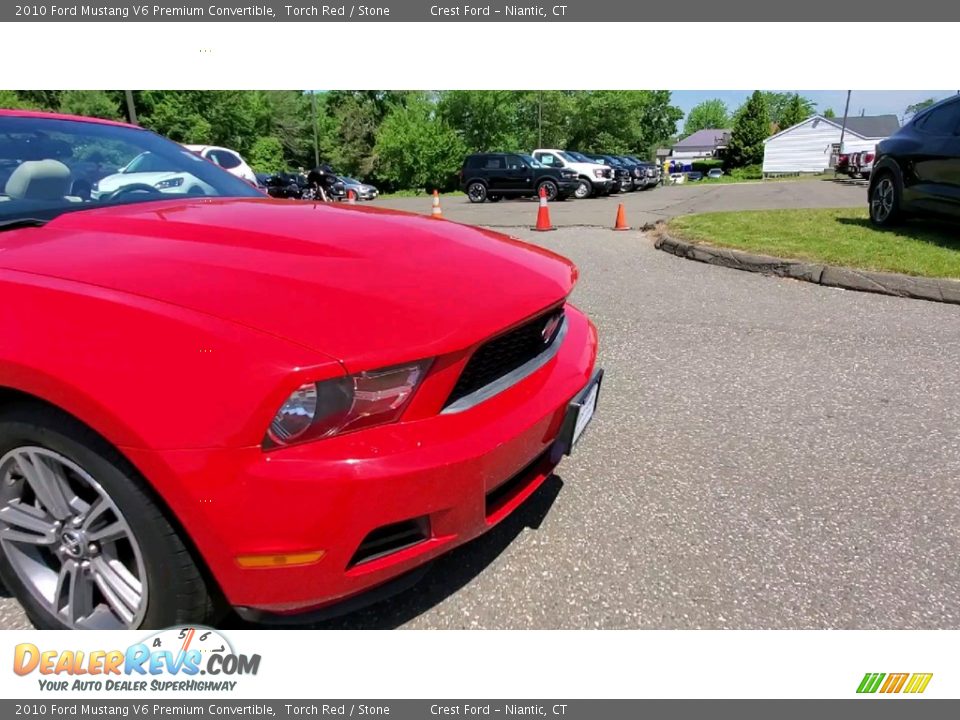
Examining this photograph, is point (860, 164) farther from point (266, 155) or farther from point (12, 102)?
point (12, 102)

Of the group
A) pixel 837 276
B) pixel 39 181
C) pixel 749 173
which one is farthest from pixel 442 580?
pixel 749 173

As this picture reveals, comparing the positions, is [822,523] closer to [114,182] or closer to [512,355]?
[512,355]

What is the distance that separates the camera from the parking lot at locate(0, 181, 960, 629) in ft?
A: 6.37

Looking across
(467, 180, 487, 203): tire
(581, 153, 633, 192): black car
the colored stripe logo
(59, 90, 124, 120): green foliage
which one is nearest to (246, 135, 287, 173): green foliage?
(59, 90, 124, 120): green foliage

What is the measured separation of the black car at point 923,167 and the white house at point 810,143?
60354 millimetres

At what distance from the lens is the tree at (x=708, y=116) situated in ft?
438

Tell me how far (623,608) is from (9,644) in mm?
1927

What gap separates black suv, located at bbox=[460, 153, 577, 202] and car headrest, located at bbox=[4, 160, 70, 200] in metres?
18.9

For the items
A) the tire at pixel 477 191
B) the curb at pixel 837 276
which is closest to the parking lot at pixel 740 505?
the curb at pixel 837 276

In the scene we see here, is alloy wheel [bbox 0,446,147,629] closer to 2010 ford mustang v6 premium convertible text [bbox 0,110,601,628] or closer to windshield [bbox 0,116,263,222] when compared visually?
2010 ford mustang v6 premium convertible text [bbox 0,110,601,628]

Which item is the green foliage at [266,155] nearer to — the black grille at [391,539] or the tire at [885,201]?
the tire at [885,201]

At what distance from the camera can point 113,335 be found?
1431 mm
